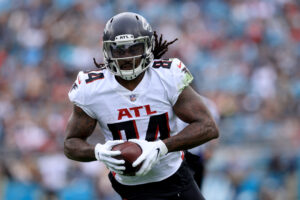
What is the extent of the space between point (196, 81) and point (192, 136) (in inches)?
113

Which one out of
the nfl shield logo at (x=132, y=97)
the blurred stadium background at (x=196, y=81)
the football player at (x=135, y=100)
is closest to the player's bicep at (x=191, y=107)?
the football player at (x=135, y=100)

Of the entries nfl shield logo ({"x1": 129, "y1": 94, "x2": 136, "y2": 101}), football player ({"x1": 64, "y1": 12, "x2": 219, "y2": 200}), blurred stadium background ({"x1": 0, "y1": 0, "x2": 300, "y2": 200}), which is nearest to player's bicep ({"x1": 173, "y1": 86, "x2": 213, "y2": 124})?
football player ({"x1": 64, "y1": 12, "x2": 219, "y2": 200})

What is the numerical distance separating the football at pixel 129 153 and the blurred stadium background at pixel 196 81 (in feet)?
12.8

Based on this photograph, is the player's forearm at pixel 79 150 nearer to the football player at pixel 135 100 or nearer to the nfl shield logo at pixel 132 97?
the football player at pixel 135 100

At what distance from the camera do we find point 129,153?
10.6 ft

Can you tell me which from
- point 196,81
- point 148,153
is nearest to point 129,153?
point 148,153

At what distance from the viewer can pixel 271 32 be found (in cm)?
1076

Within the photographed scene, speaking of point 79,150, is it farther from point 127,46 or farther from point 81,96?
point 127,46

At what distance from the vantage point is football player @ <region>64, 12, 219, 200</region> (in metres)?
3.42

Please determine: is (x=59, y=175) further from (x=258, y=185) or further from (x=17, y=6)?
(x=17, y=6)

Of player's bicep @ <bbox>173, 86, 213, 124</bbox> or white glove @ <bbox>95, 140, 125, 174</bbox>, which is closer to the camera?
white glove @ <bbox>95, 140, 125, 174</bbox>

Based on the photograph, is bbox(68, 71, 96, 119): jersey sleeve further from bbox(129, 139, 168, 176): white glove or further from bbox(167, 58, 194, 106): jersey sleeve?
bbox(167, 58, 194, 106): jersey sleeve

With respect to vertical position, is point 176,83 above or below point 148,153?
above

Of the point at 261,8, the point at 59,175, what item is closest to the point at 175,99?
the point at 59,175
